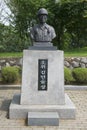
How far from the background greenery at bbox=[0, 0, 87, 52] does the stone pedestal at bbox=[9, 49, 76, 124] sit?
12600 mm

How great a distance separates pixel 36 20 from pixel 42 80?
13847 mm

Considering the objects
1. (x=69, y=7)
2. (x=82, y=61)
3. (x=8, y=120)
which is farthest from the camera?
(x=69, y=7)

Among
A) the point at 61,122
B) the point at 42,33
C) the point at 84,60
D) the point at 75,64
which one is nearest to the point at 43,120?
the point at 61,122

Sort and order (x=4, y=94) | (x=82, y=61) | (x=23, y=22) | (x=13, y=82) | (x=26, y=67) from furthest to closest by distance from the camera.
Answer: (x=23, y=22) < (x=82, y=61) < (x=13, y=82) < (x=4, y=94) < (x=26, y=67)

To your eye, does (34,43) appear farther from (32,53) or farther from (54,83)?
(54,83)

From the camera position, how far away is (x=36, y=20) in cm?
1975

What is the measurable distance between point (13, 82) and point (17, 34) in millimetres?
12924

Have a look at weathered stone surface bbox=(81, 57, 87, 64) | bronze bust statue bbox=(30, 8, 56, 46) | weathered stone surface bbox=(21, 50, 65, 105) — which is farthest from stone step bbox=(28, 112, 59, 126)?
weathered stone surface bbox=(81, 57, 87, 64)

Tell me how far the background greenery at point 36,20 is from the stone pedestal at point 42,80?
41.3 feet

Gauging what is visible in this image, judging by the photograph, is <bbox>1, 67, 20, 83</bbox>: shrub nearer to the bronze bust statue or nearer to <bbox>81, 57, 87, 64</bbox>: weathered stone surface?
<bbox>81, 57, 87, 64</bbox>: weathered stone surface

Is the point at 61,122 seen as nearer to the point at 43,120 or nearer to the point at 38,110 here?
the point at 43,120

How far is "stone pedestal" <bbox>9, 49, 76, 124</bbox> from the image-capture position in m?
6.30

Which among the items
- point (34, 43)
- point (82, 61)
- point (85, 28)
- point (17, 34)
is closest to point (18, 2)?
point (17, 34)

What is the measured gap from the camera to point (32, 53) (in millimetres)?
6281
